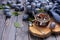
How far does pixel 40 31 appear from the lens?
95cm

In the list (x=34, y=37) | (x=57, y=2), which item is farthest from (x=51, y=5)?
(x=34, y=37)

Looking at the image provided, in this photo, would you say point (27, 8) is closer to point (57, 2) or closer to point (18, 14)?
point (18, 14)

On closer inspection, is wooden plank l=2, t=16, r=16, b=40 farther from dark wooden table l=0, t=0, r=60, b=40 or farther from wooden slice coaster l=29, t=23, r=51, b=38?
wooden slice coaster l=29, t=23, r=51, b=38

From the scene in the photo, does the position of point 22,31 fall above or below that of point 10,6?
below

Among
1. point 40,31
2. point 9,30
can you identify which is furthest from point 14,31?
point 40,31

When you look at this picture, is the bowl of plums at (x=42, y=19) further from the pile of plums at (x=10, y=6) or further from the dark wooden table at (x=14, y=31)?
the pile of plums at (x=10, y=6)

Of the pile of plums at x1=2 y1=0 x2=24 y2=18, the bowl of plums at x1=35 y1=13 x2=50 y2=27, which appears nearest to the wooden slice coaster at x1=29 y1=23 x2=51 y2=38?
the bowl of plums at x1=35 y1=13 x2=50 y2=27

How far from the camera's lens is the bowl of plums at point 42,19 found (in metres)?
0.97

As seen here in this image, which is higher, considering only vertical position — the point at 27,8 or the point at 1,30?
the point at 27,8

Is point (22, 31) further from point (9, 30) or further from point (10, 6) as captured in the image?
point (10, 6)

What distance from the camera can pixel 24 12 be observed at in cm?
115

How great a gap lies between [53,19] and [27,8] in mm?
187

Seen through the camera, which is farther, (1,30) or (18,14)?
(18,14)

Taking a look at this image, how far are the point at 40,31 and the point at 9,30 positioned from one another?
0.20 meters
